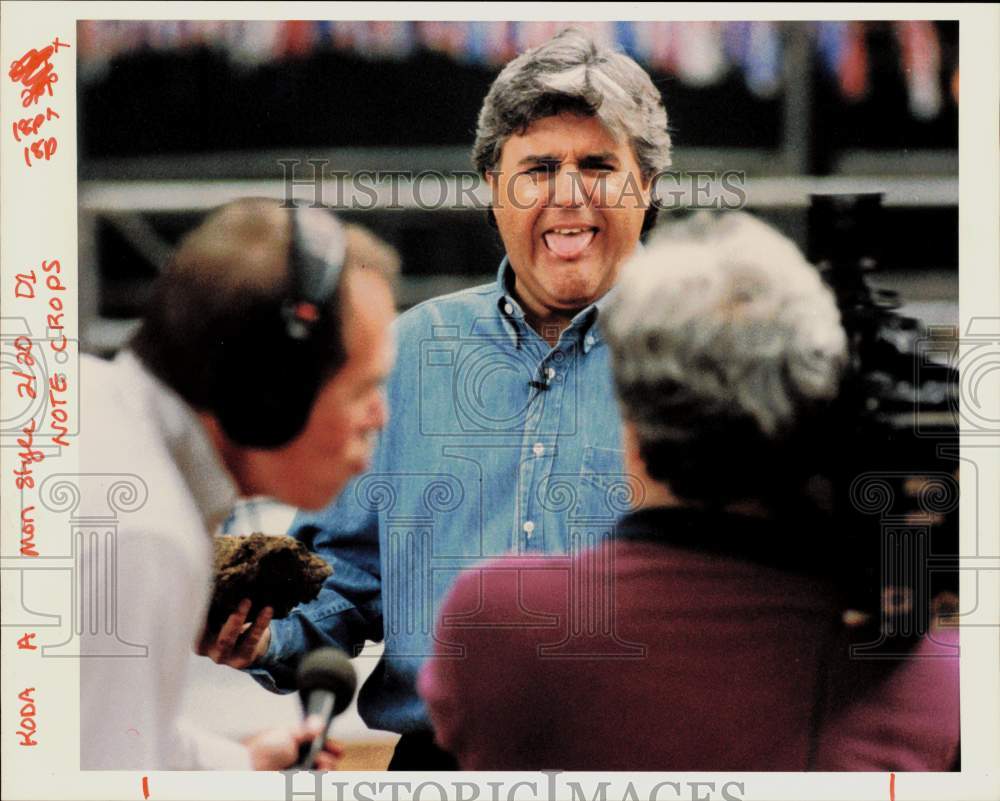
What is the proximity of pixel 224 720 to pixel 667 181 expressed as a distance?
5.80ft

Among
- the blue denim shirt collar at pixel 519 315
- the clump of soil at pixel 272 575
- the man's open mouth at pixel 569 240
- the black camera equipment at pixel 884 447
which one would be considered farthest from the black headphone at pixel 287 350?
the black camera equipment at pixel 884 447

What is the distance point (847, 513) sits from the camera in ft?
9.93

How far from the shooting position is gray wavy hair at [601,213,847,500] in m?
2.90

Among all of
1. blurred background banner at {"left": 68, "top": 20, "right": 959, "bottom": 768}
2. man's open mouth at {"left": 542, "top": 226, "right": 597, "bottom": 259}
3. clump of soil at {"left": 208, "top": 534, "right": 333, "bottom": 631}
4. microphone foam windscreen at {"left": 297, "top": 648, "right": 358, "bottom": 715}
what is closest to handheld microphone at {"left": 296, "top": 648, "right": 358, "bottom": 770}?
microphone foam windscreen at {"left": 297, "top": 648, "right": 358, "bottom": 715}

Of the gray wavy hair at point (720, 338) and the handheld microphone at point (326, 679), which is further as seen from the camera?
the handheld microphone at point (326, 679)

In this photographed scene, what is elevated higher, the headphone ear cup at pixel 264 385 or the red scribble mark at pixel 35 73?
the red scribble mark at pixel 35 73

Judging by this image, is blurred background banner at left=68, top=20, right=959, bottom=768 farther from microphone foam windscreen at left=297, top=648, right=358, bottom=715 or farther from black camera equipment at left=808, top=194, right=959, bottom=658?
microphone foam windscreen at left=297, top=648, right=358, bottom=715

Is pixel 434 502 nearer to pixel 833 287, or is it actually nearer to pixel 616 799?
pixel 616 799

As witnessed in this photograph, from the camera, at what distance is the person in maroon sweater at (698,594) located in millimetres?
2918

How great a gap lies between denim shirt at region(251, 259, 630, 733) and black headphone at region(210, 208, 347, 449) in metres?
0.20

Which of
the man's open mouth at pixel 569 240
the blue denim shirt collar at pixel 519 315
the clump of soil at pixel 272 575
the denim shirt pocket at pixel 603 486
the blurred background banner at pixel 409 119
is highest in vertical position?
the blurred background banner at pixel 409 119

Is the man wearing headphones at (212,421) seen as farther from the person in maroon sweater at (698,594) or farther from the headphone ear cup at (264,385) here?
the person in maroon sweater at (698,594)

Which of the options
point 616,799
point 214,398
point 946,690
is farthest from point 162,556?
point 946,690

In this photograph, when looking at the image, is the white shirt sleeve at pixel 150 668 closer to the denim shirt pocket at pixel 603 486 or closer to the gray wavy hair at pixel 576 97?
the denim shirt pocket at pixel 603 486
